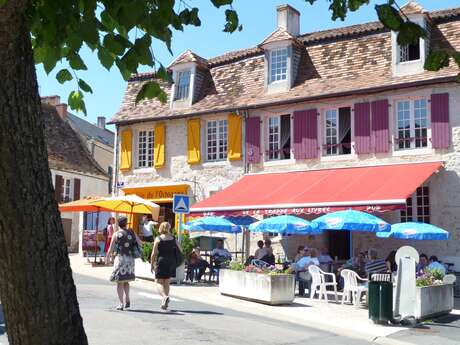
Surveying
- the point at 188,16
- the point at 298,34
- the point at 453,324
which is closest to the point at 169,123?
the point at 298,34

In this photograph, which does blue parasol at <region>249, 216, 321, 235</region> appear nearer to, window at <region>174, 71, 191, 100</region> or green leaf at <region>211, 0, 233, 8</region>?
window at <region>174, 71, 191, 100</region>

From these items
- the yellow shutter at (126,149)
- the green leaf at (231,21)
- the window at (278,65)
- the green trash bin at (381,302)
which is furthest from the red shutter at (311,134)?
the green leaf at (231,21)

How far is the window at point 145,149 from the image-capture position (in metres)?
25.1

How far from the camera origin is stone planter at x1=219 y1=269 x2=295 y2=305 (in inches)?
516

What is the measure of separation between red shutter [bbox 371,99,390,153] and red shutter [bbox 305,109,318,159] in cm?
201

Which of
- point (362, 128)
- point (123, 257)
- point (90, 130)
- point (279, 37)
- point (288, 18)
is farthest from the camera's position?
point (90, 130)

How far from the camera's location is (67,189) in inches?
1363

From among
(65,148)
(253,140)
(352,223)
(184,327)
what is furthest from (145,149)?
(184,327)

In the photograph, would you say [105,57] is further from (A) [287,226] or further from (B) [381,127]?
(B) [381,127]

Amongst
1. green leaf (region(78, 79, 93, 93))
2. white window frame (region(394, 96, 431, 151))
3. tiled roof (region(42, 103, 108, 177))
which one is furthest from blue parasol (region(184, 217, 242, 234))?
tiled roof (region(42, 103, 108, 177))

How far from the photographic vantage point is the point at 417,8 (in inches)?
755

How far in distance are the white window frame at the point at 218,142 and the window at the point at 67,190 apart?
13326 mm

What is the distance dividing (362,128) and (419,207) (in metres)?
2.99

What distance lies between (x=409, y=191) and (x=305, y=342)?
26.7 feet
